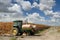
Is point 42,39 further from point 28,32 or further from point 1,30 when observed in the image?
point 1,30

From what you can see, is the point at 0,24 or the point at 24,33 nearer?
the point at 24,33

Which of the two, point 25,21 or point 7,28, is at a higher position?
point 25,21

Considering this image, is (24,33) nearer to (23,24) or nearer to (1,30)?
(23,24)

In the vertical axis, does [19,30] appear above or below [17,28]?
below

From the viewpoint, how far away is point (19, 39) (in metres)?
22.2

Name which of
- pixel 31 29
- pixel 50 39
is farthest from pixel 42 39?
pixel 31 29

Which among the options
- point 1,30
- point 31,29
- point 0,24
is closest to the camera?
point 31,29

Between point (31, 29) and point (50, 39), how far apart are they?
7.65m

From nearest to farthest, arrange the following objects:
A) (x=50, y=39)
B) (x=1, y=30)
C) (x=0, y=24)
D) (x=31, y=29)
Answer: (x=50, y=39) → (x=31, y=29) → (x=1, y=30) → (x=0, y=24)

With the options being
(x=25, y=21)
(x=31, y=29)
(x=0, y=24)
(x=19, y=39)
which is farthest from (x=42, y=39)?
(x=0, y=24)

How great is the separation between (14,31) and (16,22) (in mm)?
1477

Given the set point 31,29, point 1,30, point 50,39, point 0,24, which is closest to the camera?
point 50,39

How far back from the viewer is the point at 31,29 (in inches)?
1119

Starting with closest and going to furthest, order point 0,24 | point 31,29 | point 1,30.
Result: point 31,29
point 1,30
point 0,24
